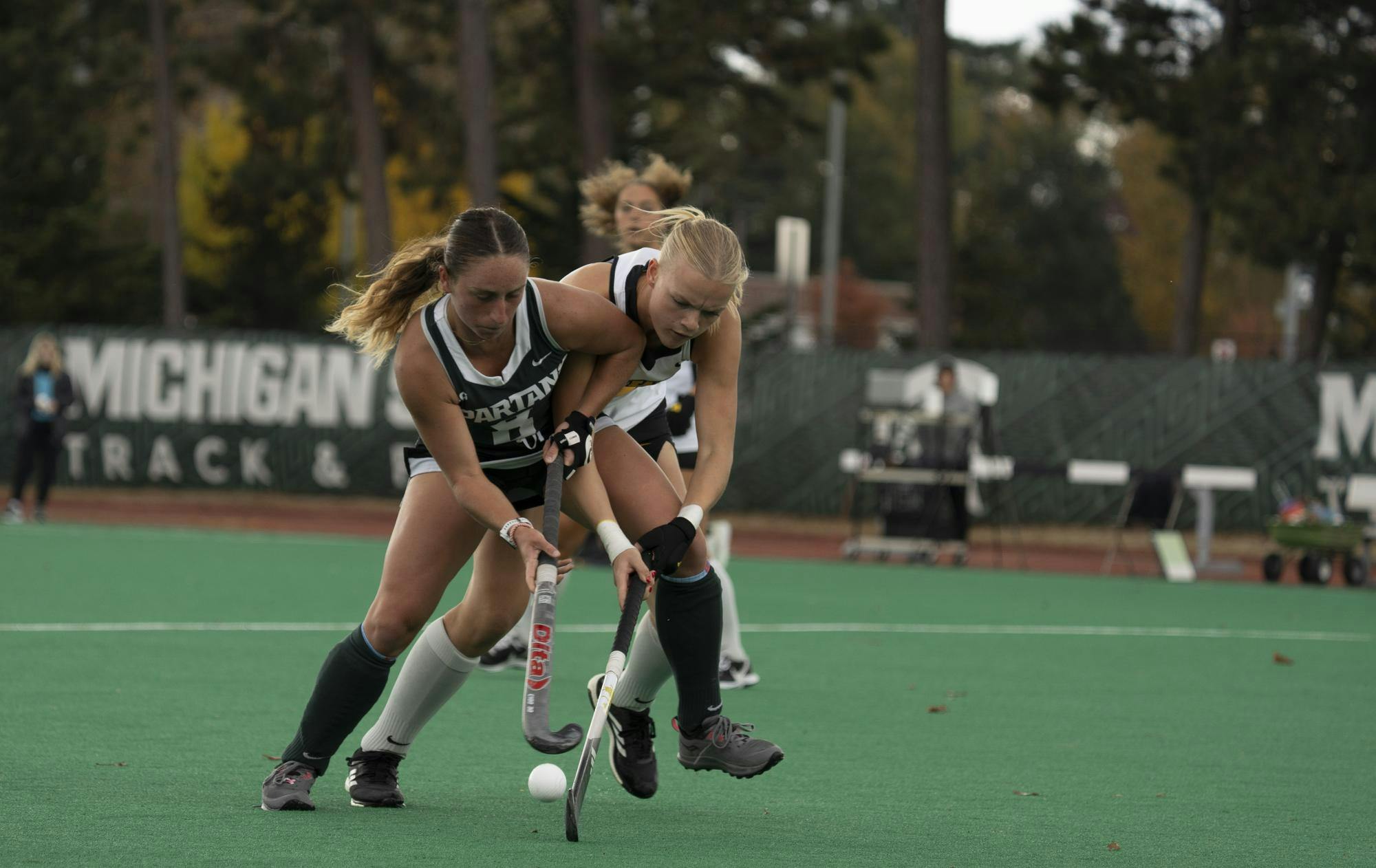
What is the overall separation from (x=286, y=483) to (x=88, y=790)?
1735 cm

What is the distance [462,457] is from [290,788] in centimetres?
107

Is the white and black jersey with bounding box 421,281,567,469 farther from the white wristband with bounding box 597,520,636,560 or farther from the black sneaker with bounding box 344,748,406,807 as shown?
the black sneaker with bounding box 344,748,406,807

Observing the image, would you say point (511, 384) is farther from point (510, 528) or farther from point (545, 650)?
point (545, 650)

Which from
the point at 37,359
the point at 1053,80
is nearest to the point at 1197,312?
the point at 1053,80

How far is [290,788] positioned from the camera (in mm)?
4957

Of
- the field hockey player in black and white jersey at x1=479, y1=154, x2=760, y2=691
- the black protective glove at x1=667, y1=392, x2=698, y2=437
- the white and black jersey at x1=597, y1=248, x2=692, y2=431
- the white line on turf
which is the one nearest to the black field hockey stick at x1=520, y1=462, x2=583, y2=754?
the white and black jersey at x1=597, y1=248, x2=692, y2=431

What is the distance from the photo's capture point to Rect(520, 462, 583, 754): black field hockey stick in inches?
184

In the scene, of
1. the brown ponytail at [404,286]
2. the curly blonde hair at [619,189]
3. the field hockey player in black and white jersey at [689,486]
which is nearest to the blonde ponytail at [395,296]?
the brown ponytail at [404,286]

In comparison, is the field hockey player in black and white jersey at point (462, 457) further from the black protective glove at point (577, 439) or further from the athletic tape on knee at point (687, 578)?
the athletic tape on knee at point (687, 578)

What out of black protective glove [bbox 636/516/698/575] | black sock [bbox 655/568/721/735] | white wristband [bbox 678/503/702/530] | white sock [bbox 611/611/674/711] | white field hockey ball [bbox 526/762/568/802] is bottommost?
white field hockey ball [bbox 526/762/568/802]

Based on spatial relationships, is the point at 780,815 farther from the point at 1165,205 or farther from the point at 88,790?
the point at 1165,205

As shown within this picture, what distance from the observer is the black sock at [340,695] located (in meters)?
4.93

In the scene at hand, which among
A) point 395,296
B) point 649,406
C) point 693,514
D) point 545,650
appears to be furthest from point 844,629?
point 395,296

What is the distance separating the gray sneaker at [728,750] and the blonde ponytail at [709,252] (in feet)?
4.02
